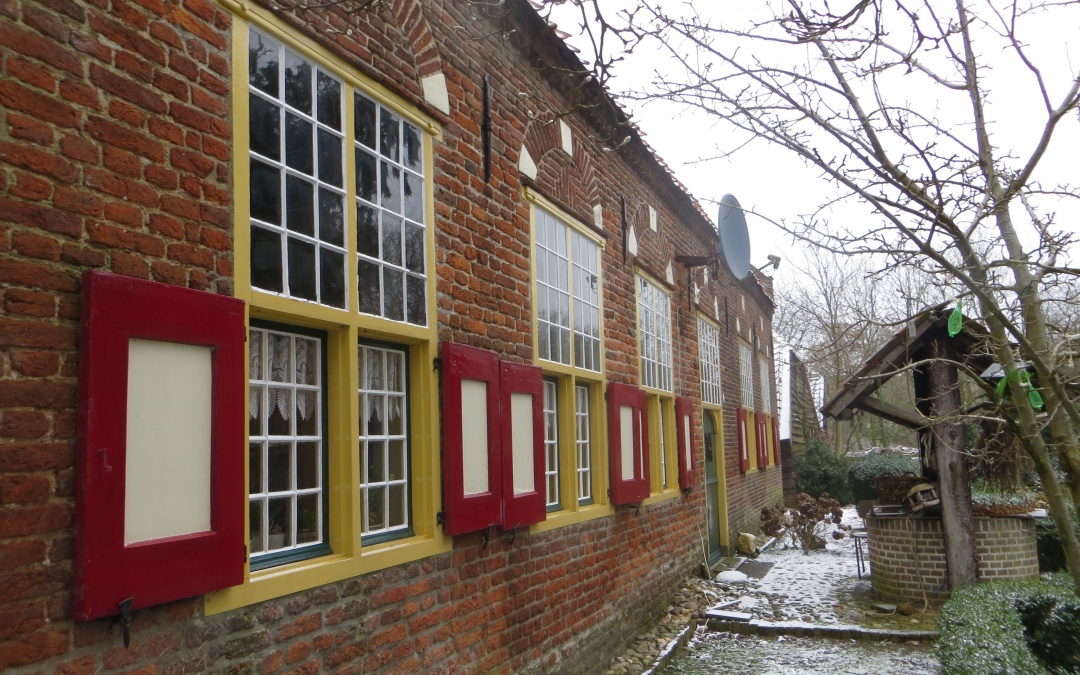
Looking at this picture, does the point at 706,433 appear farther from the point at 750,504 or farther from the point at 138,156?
the point at 138,156

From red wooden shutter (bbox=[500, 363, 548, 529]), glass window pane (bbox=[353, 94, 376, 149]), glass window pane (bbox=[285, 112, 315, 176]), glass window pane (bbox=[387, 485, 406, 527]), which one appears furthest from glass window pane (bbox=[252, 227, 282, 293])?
red wooden shutter (bbox=[500, 363, 548, 529])

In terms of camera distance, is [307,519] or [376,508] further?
[376,508]

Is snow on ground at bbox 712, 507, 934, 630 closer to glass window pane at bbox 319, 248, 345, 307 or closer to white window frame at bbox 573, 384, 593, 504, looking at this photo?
white window frame at bbox 573, 384, 593, 504

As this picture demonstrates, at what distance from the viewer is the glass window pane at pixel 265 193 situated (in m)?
3.50

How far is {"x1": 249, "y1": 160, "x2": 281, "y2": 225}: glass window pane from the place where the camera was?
3504 mm

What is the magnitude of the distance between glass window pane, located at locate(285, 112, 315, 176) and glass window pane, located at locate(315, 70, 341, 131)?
161mm

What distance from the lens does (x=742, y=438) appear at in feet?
49.9

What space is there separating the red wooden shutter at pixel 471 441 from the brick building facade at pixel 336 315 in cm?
2

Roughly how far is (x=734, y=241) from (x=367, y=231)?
29.3 ft

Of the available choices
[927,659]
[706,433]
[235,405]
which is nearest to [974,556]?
[927,659]

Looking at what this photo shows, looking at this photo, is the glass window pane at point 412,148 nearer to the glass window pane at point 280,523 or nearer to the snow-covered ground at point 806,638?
the glass window pane at point 280,523

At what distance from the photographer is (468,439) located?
4973 millimetres

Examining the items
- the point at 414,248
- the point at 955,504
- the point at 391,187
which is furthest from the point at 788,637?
the point at 391,187

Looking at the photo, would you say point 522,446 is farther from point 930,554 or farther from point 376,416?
point 930,554
